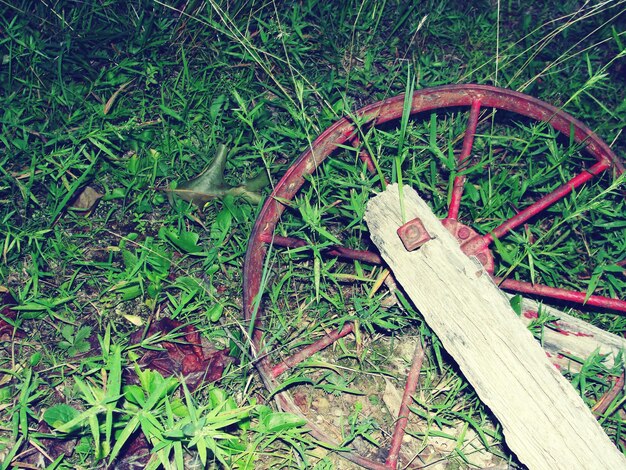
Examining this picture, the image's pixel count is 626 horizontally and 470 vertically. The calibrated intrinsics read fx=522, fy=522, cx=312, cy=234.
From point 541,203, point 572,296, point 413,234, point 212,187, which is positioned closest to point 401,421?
point 413,234

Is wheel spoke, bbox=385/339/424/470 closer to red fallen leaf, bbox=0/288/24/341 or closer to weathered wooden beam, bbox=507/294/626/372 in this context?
weathered wooden beam, bbox=507/294/626/372

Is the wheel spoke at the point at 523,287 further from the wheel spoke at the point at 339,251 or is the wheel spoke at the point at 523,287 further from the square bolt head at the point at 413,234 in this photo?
the square bolt head at the point at 413,234

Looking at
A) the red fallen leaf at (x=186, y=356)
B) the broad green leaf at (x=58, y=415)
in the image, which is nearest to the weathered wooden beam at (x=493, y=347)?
the red fallen leaf at (x=186, y=356)

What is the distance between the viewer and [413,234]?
70.4 inches

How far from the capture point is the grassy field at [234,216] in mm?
1936

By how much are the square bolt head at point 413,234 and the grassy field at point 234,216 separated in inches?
11.4

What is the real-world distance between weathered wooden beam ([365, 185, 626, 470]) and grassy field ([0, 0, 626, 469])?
0.73 feet

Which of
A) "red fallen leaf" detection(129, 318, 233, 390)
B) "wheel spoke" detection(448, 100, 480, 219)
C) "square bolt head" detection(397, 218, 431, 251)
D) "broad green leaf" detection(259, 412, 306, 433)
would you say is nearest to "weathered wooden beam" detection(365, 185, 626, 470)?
"square bolt head" detection(397, 218, 431, 251)

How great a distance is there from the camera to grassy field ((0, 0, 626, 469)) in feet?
6.35

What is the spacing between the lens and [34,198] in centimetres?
218

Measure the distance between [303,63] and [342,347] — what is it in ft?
4.61

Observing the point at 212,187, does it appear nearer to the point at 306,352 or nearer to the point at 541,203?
the point at 306,352

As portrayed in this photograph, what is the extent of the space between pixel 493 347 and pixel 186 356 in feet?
3.74

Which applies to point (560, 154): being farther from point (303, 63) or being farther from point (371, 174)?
point (303, 63)
